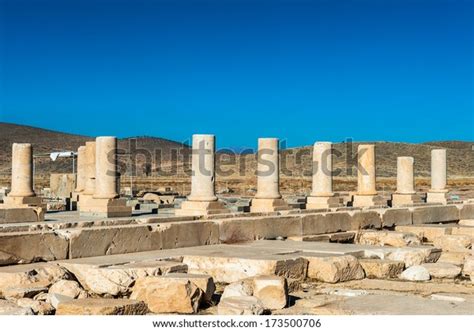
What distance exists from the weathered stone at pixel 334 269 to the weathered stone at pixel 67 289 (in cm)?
359

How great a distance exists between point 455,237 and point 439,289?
5.68 metres

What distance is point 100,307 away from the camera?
7.85m

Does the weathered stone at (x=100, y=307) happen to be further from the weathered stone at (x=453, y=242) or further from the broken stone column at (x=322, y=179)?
the broken stone column at (x=322, y=179)


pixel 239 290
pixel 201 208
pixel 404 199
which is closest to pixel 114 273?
pixel 239 290

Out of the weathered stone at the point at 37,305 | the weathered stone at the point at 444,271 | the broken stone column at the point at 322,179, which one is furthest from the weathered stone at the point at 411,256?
the broken stone column at the point at 322,179

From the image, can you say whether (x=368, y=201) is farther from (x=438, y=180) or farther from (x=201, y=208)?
(x=201, y=208)

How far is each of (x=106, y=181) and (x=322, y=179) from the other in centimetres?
574

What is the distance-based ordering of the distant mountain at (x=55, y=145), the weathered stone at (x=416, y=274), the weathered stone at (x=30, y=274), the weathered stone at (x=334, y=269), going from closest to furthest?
the weathered stone at (x=30, y=274), the weathered stone at (x=334, y=269), the weathered stone at (x=416, y=274), the distant mountain at (x=55, y=145)

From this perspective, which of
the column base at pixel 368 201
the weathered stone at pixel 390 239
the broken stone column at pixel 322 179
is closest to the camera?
the weathered stone at pixel 390 239

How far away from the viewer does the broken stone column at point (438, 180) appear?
2460 cm

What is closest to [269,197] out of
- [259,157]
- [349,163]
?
[259,157]

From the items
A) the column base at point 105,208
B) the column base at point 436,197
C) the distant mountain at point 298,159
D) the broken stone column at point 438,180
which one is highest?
the distant mountain at point 298,159

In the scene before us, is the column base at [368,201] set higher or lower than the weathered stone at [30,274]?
higher

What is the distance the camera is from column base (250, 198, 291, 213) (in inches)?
719
